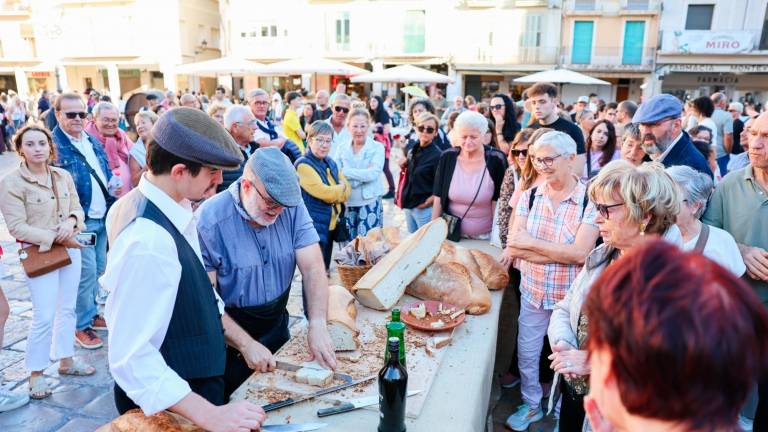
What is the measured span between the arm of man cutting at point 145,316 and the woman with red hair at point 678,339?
119 centimetres

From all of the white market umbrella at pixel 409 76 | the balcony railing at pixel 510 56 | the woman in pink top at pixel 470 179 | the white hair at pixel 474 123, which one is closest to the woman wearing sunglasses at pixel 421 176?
the woman in pink top at pixel 470 179

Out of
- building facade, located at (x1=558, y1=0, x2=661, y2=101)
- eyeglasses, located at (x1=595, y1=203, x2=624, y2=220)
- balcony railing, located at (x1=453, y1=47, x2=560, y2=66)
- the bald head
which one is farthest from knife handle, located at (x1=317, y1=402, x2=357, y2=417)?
building facade, located at (x1=558, y1=0, x2=661, y2=101)

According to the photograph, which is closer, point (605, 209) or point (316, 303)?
point (605, 209)

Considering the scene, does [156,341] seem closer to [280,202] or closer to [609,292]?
[280,202]

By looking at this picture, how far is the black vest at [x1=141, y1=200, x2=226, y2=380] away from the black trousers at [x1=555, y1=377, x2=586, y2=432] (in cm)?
162

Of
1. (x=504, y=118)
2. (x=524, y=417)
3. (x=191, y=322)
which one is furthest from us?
(x=504, y=118)

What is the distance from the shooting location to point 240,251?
7.27 feet

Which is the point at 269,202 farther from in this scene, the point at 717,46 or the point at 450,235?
the point at 717,46

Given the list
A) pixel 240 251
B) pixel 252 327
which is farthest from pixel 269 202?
pixel 252 327

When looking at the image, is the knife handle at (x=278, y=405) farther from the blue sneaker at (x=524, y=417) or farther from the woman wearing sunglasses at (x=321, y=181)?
the woman wearing sunglasses at (x=321, y=181)

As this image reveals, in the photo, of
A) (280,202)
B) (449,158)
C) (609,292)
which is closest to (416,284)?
(280,202)

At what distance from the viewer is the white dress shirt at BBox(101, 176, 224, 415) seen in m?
1.44

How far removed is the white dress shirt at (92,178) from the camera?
13.7ft

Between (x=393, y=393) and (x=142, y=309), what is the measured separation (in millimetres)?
823
